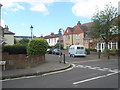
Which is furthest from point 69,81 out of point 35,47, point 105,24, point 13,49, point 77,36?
point 77,36

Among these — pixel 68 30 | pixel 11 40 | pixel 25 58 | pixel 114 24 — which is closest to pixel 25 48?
pixel 25 58

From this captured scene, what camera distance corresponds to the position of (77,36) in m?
54.6

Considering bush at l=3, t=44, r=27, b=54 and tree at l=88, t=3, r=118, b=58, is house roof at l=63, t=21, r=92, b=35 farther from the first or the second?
bush at l=3, t=44, r=27, b=54

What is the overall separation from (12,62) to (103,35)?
64.4ft

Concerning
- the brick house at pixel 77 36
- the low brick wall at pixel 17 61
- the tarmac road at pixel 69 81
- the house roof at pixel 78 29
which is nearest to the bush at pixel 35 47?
the low brick wall at pixel 17 61

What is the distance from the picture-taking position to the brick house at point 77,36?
164 ft

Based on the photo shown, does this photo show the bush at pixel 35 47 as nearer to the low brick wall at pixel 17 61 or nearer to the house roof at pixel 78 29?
the low brick wall at pixel 17 61

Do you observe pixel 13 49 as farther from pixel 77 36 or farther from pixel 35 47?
pixel 77 36

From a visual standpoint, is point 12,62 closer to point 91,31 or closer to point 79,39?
point 91,31

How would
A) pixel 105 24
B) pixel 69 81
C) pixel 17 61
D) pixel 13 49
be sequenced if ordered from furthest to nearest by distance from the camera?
pixel 105 24 < pixel 13 49 < pixel 17 61 < pixel 69 81

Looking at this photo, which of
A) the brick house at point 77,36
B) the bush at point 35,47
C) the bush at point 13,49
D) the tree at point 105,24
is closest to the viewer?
the bush at point 13,49

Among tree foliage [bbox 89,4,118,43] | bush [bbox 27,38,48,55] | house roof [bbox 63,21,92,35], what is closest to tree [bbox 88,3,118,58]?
tree foliage [bbox 89,4,118,43]

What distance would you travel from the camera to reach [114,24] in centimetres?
2856

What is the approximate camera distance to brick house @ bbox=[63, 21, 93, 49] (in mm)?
49869
